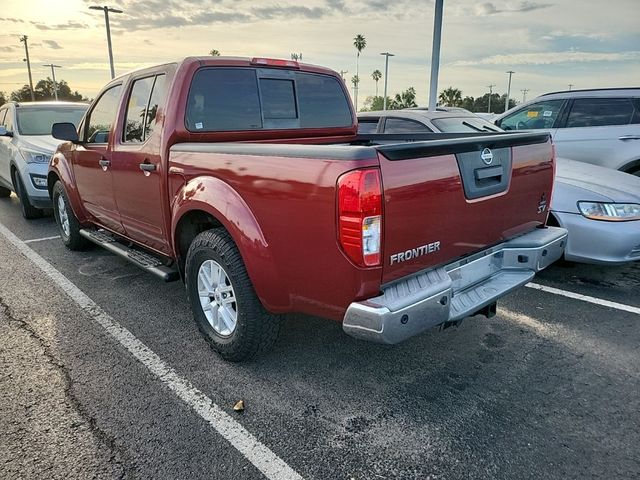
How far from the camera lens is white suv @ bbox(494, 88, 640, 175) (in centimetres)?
652

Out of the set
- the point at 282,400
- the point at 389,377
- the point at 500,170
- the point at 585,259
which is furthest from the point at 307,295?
the point at 585,259

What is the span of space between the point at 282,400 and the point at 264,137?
6.70 ft

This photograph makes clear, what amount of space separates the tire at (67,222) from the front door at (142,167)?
1.61 meters

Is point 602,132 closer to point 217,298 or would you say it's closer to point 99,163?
point 217,298

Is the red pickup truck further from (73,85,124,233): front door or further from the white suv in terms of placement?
the white suv

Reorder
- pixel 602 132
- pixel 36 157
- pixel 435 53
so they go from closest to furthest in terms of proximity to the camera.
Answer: pixel 602 132, pixel 36 157, pixel 435 53

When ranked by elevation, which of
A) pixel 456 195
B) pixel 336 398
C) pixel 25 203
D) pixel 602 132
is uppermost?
pixel 602 132

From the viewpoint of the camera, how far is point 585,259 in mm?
4336

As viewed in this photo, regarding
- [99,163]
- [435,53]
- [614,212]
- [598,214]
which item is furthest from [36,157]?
[435,53]

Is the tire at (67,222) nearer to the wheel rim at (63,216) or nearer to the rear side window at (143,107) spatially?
the wheel rim at (63,216)

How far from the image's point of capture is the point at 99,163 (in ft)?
14.6

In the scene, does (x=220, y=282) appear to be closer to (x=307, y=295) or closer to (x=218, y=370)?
(x=218, y=370)

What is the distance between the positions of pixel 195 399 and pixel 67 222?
12.8 ft

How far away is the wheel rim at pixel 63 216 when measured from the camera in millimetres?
5691
